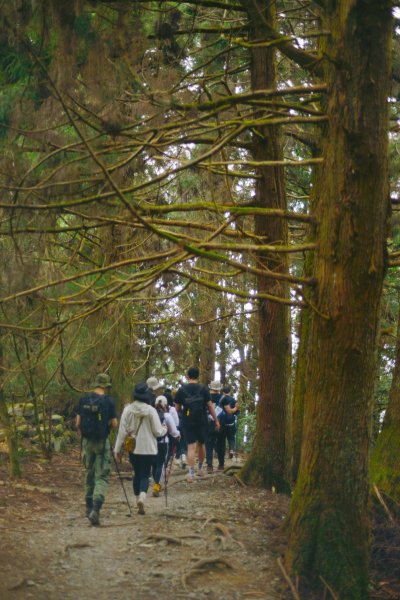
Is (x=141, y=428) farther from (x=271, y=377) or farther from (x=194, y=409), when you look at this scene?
(x=194, y=409)

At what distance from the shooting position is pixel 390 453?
11.6m

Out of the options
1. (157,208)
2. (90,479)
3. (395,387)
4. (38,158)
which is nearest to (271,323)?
(395,387)

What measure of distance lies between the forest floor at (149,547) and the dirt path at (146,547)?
0.01 metres

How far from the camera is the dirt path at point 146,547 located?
823 centimetres

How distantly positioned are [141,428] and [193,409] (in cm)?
300

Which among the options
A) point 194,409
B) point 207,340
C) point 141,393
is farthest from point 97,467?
point 207,340

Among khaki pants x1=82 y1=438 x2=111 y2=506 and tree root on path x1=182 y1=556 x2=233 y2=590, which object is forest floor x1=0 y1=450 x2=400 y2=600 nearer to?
tree root on path x1=182 y1=556 x2=233 y2=590

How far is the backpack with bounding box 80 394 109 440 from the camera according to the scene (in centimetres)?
1126

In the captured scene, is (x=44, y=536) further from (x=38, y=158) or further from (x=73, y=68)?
(x=73, y=68)

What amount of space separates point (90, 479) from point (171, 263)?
14.8 feet

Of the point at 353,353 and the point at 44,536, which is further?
the point at 44,536

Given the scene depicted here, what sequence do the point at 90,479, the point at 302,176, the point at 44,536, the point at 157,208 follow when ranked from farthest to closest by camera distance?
1. the point at 302,176
2. the point at 90,479
3. the point at 44,536
4. the point at 157,208

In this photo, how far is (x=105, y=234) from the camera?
1204 centimetres

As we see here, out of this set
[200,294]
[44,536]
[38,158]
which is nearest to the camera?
[38,158]
